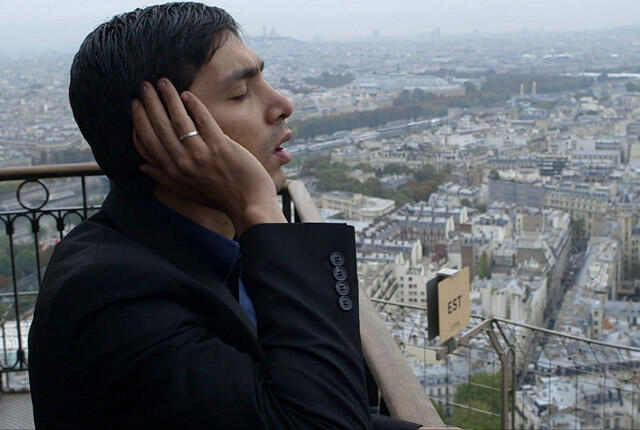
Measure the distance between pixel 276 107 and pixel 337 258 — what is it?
0.20 meters

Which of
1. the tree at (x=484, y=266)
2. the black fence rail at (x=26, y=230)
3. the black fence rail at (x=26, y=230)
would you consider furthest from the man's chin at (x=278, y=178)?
the tree at (x=484, y=266)

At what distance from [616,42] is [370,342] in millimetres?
11783

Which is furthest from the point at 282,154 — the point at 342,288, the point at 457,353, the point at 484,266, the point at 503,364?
the point at 484,266

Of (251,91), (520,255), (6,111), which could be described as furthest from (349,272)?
(520,255)

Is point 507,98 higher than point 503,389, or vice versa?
point 507,98

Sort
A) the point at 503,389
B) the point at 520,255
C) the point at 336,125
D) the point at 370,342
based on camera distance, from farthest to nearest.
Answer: the point at 336,125 → the point at 520,255 → the point at 503,389 → the point at 370,342

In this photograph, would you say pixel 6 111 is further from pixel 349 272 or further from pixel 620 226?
pixel 620 226

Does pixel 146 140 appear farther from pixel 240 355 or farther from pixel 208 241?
pixel 240 355

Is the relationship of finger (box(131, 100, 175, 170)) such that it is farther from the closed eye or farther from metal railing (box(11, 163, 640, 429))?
metal railing (box(11, 163, 640, 429))

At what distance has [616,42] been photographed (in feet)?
36.6

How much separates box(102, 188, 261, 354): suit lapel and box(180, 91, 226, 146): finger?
0.33 ft

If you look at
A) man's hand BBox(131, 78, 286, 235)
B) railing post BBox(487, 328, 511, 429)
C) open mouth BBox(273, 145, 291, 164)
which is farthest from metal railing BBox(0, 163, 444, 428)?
railing post BBox(487, 328, 511, 429)

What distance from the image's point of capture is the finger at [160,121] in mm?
658

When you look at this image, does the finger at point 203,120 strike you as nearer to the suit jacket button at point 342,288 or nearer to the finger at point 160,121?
the finger at point 160,121
